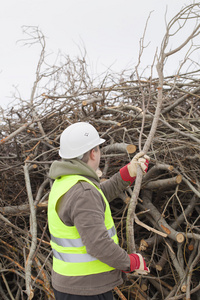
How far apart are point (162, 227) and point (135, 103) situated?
177 cm

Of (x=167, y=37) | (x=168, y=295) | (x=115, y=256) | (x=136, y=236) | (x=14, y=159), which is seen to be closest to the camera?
(x=115, y=256)

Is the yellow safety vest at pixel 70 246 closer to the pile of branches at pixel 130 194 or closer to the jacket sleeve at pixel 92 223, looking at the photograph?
the jacket sleeve at pixel 92 223

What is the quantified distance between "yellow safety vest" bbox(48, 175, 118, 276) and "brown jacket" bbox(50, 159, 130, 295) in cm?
3

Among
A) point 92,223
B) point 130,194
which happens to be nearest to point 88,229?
point 92,223

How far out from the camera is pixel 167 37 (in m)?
2.16

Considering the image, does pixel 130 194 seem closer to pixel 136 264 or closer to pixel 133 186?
pixel 133 186

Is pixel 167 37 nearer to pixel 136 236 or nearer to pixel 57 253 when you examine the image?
pixel 57 253

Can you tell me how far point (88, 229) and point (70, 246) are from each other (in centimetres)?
24

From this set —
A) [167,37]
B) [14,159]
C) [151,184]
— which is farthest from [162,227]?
[14,159]

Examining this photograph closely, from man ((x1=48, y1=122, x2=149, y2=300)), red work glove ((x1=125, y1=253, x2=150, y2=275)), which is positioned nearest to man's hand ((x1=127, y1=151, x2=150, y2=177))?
man ((x1=48, y1=122, x2=149, y2=300))

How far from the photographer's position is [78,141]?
1.64 metres

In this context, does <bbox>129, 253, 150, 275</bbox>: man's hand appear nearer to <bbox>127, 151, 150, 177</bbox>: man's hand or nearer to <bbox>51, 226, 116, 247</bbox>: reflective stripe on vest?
<bbox>51, 226, 116, 247</bbox>: reflective stripe on vest

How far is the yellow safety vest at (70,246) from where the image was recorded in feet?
4.85

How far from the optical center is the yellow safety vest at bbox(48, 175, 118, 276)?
1.48 metres
